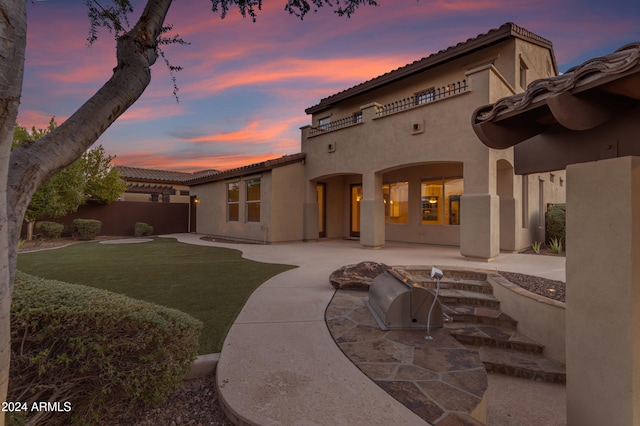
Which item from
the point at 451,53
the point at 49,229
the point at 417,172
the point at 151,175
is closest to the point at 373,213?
the point at 417,172

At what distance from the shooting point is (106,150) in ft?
60.9

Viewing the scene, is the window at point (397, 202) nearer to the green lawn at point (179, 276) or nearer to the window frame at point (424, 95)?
the window frame at point (424, 95)

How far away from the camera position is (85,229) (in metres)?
15.8

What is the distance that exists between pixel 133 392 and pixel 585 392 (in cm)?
346

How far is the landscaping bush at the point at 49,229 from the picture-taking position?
14.9 metres

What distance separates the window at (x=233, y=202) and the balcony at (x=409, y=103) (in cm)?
503

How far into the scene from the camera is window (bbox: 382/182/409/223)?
13.2 meters

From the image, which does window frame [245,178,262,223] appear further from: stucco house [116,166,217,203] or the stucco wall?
stucco house [116,166,217,203]

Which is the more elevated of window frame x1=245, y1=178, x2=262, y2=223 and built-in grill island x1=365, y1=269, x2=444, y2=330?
window frame x1=245, y1=178, x2=262, y2=223

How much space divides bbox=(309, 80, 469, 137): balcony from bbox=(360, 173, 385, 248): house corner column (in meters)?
2.38

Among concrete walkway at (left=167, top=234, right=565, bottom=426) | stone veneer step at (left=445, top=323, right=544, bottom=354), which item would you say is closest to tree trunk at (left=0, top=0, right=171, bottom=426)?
concrete walkway at (left=167, top=234, right=565, bottom=426)

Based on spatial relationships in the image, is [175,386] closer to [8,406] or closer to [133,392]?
[133,392]

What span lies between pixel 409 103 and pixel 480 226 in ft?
16.5

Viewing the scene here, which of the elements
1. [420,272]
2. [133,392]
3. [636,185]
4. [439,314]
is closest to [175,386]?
[133,392]
